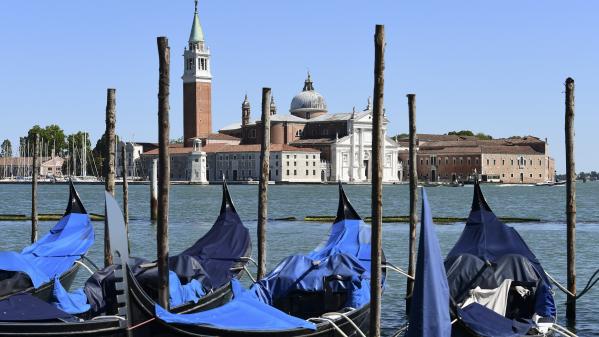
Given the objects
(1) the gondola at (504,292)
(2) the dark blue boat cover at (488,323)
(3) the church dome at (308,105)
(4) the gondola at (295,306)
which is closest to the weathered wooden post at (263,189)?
(4) the gondola at (295,306)

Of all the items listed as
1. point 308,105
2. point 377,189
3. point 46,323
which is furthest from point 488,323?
point 308,105

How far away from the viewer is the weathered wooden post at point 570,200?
11.7 m

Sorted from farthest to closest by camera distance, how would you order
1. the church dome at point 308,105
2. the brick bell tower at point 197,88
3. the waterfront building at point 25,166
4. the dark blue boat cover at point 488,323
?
the waterfront building at point 25,166 < the church dome at point 308,105 < the brick bell tower at point 197,88 < the dark blue boat cover at point 488,323

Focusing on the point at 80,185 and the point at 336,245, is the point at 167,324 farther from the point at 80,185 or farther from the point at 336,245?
the point at 80,185

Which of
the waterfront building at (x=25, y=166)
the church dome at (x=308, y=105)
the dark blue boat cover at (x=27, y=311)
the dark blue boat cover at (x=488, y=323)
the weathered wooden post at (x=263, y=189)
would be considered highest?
the church dome at (x=308, y=105)

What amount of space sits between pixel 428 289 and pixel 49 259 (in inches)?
284

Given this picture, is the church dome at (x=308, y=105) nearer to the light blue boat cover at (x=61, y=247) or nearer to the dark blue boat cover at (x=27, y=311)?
the light blue boat cover at (x=61, y=247)

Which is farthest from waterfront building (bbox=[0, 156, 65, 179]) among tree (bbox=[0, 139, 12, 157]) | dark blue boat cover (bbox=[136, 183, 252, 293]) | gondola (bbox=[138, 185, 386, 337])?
gondola (bbox=[138, 185, 386, 337])

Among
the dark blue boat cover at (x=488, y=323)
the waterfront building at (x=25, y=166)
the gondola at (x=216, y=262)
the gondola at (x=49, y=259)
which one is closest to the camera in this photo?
the dark blue boat cover at (x=488, y=323)

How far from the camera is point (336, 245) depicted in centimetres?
1233

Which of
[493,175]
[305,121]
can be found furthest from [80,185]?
[493,175]

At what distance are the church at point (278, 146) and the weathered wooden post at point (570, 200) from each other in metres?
75.2

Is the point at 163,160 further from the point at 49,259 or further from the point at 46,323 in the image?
the point at 49,259

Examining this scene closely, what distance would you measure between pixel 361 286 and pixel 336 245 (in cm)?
260
